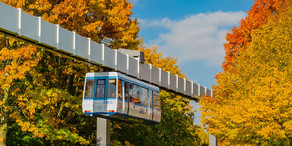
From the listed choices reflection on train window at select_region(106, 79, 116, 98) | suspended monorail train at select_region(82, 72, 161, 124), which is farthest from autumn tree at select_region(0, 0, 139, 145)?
reflection on train window at select_region(106, 79, 116, 98)

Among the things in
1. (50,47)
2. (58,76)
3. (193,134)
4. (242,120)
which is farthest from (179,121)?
(50,47)

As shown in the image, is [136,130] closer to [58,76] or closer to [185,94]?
[185,94]

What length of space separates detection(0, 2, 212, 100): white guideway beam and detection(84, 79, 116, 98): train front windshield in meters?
1.44

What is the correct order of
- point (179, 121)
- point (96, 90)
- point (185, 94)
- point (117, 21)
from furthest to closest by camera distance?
point (179, 121), point (185, 94), point (117, 21), point (96, 90)

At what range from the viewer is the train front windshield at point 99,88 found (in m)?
27.5

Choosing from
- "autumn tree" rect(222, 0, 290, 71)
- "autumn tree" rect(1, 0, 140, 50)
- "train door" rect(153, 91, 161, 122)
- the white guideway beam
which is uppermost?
"autumn tree" rect(222, 0, 290, 71)

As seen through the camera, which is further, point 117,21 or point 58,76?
point 117,21

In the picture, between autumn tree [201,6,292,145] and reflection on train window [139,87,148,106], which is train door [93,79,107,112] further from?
autumn tree [201,6,292,145]

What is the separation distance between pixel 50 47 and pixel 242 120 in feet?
39.9

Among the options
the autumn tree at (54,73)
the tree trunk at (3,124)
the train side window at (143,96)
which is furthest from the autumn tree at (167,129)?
the tree trunk at (3,124)

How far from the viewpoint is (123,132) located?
45156 millimetres

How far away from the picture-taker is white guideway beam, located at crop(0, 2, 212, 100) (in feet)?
74.4

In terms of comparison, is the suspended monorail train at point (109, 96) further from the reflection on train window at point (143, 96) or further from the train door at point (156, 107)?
the train door at point (156, 107)

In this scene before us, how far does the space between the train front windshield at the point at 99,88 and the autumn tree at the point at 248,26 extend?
29.6 m
